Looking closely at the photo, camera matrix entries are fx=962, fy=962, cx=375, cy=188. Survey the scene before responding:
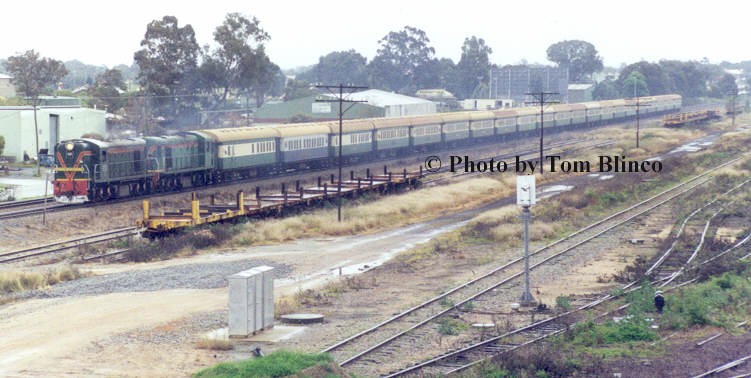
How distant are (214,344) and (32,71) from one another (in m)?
87.3

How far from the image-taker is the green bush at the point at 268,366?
54.7ft

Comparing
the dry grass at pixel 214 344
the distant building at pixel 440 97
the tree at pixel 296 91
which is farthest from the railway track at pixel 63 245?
the distant building at pixel 440 97

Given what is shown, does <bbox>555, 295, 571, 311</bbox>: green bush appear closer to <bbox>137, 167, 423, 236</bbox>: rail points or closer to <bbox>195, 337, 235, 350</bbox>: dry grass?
<bbox>195, 337, 235, 350</bbox>: dry grass

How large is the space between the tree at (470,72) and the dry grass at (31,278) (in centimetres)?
14989

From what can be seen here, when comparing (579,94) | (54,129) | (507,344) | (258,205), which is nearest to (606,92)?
(579,94)

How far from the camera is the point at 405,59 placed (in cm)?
18225

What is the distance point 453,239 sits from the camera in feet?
123

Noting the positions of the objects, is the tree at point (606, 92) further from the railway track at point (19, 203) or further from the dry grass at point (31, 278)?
the dry grass at point (31, 278)

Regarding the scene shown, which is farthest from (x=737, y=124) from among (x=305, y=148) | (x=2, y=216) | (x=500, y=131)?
(x=2, y=216)

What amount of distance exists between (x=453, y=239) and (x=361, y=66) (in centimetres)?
15752

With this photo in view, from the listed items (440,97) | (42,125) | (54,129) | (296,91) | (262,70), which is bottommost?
(54,129)

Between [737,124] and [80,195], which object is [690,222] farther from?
[737,124]

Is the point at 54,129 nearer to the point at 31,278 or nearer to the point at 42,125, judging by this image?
the point at 42,125

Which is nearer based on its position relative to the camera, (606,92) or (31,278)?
(31,278)
